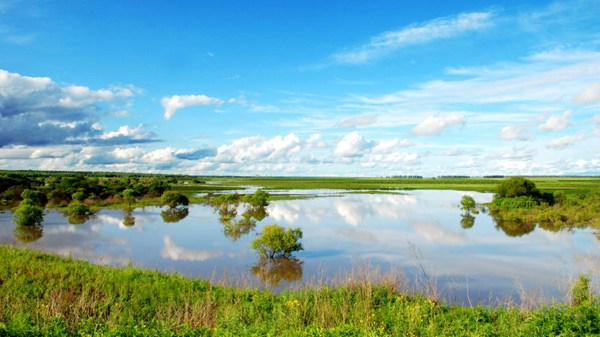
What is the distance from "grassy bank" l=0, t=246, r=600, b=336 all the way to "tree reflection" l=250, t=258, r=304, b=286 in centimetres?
469

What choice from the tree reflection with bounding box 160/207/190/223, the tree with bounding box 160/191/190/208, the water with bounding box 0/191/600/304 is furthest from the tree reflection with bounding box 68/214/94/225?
the tree with bounding box 160/191/190/208

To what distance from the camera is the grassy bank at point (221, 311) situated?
798cm

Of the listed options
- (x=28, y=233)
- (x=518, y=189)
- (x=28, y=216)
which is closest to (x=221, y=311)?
(x=28, y=233)

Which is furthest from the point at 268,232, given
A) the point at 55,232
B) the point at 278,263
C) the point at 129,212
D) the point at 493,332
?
the point at 129,212

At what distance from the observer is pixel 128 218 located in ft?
119

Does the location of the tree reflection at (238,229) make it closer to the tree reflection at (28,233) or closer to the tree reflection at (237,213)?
the tree reflection at (237,213)

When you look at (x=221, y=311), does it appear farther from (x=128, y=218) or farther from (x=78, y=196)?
(x=78, y=196)

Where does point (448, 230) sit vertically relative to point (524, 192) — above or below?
below

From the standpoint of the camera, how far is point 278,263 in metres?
21.2

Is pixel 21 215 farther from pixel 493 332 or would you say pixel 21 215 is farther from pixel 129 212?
pixel 493 332

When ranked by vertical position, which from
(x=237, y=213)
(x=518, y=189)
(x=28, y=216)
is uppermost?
(x=518, y=189)

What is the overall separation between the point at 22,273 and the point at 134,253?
8.65 m

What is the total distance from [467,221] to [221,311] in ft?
107

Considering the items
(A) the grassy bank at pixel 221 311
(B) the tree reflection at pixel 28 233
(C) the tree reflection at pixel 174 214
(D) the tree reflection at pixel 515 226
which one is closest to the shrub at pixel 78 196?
(C) the tree reflection at pixel 174 214
